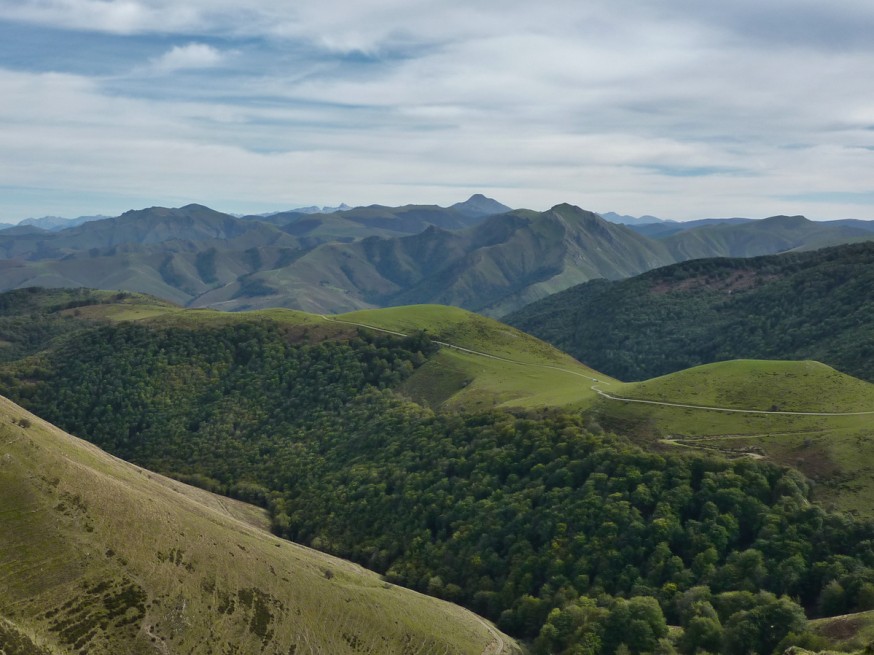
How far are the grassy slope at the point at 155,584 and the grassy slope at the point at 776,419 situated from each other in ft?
227

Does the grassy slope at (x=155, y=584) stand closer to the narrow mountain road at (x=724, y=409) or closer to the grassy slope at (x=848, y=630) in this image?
the grassy slope at (x=848, y=630)

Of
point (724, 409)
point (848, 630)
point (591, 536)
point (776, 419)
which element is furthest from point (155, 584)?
point (776, 419)

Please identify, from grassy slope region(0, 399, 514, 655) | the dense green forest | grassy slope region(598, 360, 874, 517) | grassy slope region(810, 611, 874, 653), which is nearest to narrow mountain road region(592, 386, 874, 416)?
grassy slope region(598, 360, 874, 517)

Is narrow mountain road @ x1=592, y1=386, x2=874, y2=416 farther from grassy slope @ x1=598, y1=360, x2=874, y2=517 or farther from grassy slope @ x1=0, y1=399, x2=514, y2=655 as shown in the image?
grassy slope @ x1=0, y1=399, x2=514, y2=655

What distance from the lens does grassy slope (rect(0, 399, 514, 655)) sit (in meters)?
94.8

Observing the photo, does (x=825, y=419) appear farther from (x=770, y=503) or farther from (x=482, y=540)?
(x=482, y=540)

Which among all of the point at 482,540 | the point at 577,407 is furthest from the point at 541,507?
the point at 577,407

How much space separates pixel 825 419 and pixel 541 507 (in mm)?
70189

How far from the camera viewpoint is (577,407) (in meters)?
182

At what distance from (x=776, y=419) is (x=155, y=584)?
138817mm

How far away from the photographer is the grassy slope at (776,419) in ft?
442

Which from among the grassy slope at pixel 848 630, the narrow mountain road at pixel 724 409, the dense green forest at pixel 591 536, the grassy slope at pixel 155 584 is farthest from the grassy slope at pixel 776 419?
the grassy slope at pixel 155 584

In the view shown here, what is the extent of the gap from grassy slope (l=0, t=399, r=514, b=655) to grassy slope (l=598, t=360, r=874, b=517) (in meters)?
69.2

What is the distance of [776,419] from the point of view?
15975cm
